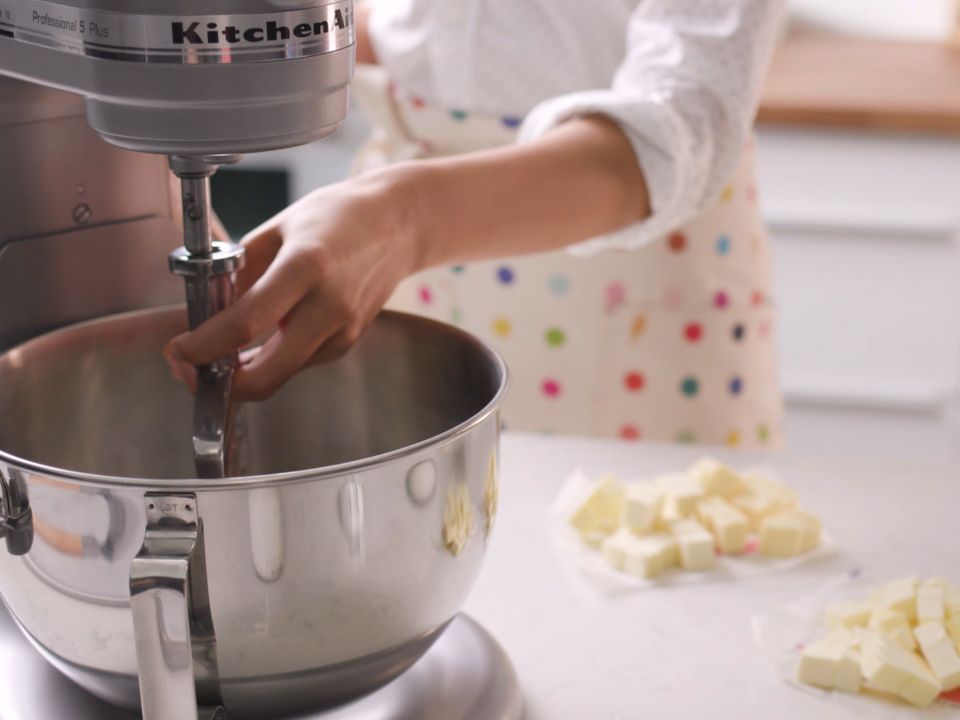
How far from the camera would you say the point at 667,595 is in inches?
29.3

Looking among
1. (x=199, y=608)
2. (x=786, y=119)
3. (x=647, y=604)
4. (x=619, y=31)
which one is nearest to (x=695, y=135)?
(x=619, y=31)

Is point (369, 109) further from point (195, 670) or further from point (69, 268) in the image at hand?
point (195, 670)

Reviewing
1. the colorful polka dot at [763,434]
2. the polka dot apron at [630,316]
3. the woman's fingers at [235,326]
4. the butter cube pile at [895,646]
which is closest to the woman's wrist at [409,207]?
the woman's fingers at [235,326]

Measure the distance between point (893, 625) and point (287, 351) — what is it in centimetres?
36

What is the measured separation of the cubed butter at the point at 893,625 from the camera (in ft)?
→ 2.20

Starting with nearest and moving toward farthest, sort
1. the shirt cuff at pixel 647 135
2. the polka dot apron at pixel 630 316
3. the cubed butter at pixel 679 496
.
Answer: the cubed butter at pixel 679 496, the shirt cuff at pixel 647 135, the polka dot apron at pixel 630 316

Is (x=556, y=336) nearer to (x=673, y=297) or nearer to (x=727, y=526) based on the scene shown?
(x=673, y=297)

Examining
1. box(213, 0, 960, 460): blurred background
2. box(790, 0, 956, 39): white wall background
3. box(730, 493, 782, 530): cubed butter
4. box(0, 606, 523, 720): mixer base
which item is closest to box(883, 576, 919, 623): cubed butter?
box(730, 493, 782, 530): cubed butter

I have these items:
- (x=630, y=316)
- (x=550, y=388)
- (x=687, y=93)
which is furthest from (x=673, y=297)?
(x=687, y=93)

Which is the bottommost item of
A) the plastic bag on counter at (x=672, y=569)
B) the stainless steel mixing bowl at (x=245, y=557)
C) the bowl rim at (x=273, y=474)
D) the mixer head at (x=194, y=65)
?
the plastic bag on counter at (x=672, y=569)

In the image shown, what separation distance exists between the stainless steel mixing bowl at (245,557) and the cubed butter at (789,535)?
0.23 m

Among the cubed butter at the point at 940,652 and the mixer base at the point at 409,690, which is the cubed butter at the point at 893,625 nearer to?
the cubed butter at the point at 940,652

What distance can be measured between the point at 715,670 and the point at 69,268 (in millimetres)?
417

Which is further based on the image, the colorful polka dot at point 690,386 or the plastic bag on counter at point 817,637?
the colorful polka dot at point 690,386
